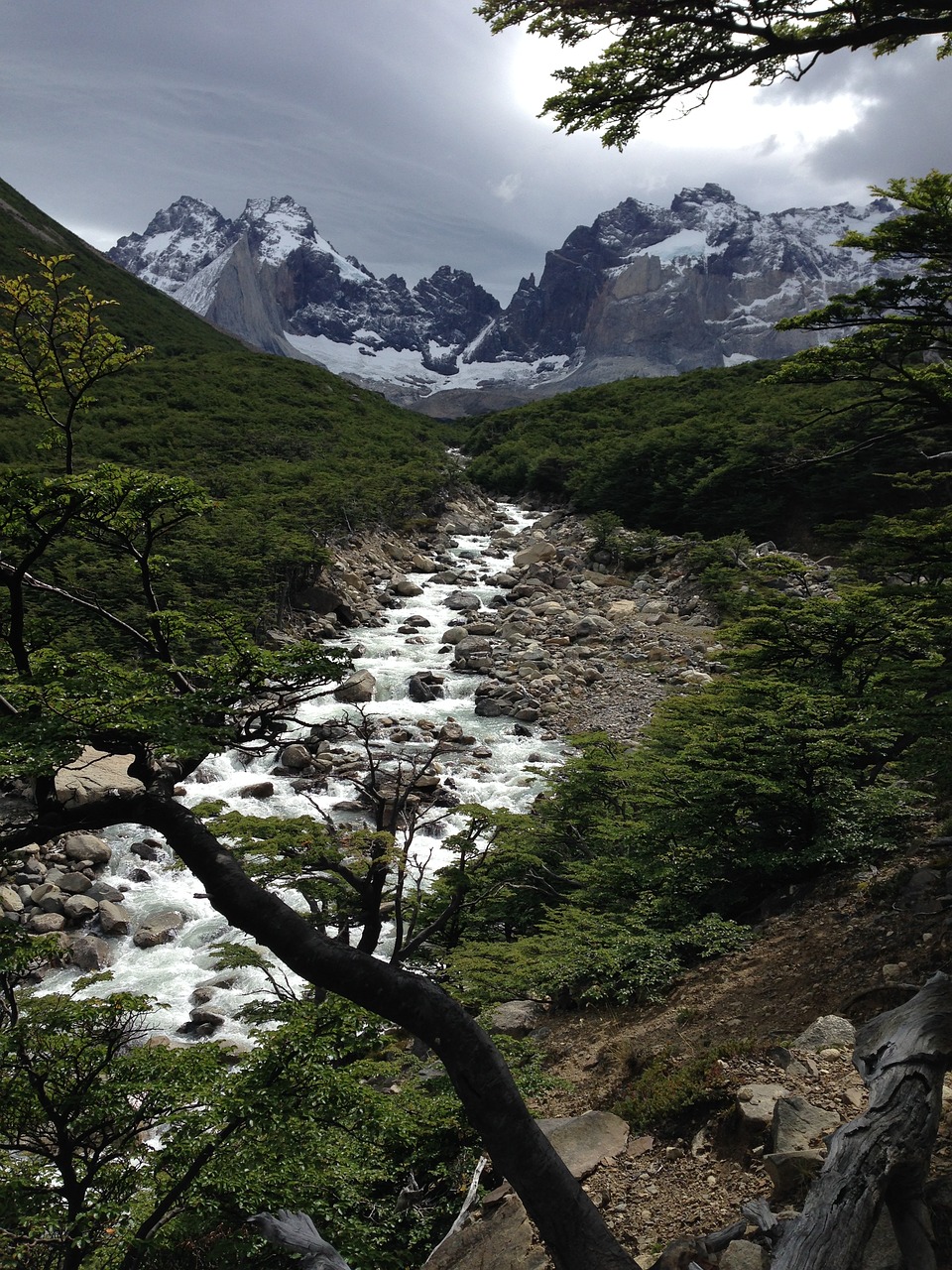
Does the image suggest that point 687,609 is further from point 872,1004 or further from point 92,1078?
point 92,1078

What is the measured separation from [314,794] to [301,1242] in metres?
11.4

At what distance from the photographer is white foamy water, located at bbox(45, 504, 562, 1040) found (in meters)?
10.0

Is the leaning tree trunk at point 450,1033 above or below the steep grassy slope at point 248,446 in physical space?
below

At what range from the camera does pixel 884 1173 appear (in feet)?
9.02

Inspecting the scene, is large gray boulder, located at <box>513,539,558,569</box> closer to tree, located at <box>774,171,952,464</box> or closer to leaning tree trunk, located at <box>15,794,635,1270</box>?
tree, located at <box>774,171,952,464</box>


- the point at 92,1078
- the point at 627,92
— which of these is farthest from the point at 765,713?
the point at 92,1078

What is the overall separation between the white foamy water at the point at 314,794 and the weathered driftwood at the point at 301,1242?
4.34ft

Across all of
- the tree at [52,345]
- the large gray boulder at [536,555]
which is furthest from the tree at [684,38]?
the large gray boulder at [536,555]

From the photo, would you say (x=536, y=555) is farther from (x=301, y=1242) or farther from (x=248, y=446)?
(x=301, y=1242)

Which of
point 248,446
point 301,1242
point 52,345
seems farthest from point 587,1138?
point 248,446

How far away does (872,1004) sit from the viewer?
5.48m

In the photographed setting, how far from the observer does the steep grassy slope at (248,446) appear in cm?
2341

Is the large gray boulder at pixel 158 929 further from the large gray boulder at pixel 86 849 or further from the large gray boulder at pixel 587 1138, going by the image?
the large gray boulder at pixel 587 1138

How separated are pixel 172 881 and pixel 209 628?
9514 mm
